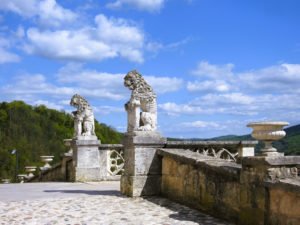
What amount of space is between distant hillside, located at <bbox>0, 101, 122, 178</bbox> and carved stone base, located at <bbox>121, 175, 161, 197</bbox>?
3041cm

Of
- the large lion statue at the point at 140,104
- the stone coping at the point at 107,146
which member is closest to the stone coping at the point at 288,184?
Answer: the large lion statue at the point at 140,104

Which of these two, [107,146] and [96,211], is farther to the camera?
[107,146]

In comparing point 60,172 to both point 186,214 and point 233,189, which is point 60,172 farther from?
point 233,189

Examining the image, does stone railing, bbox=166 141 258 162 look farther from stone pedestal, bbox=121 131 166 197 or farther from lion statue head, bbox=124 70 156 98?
lion statue head, bbox=124 70 156 98

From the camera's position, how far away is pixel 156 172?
34.1 ft

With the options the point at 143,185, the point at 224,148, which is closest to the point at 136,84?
the point at 143,185

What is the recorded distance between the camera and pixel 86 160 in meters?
15.1

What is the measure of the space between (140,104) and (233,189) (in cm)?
398

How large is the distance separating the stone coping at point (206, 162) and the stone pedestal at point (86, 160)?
17.1 ft

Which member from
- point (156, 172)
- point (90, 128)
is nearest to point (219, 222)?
point (156, 172)

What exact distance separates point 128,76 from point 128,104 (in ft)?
2.07

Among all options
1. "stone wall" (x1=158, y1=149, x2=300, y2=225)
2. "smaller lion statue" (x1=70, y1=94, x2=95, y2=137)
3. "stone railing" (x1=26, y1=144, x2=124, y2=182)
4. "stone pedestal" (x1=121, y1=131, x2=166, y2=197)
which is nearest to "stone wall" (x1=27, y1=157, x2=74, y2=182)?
"stone railing" (x1=26, y1=144, x2=124, y2=182)

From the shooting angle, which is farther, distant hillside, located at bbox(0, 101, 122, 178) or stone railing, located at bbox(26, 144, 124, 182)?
distant hillside, located at bbox(0, 101, 122, 178)

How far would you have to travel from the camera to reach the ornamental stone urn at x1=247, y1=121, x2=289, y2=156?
20.9 ft
